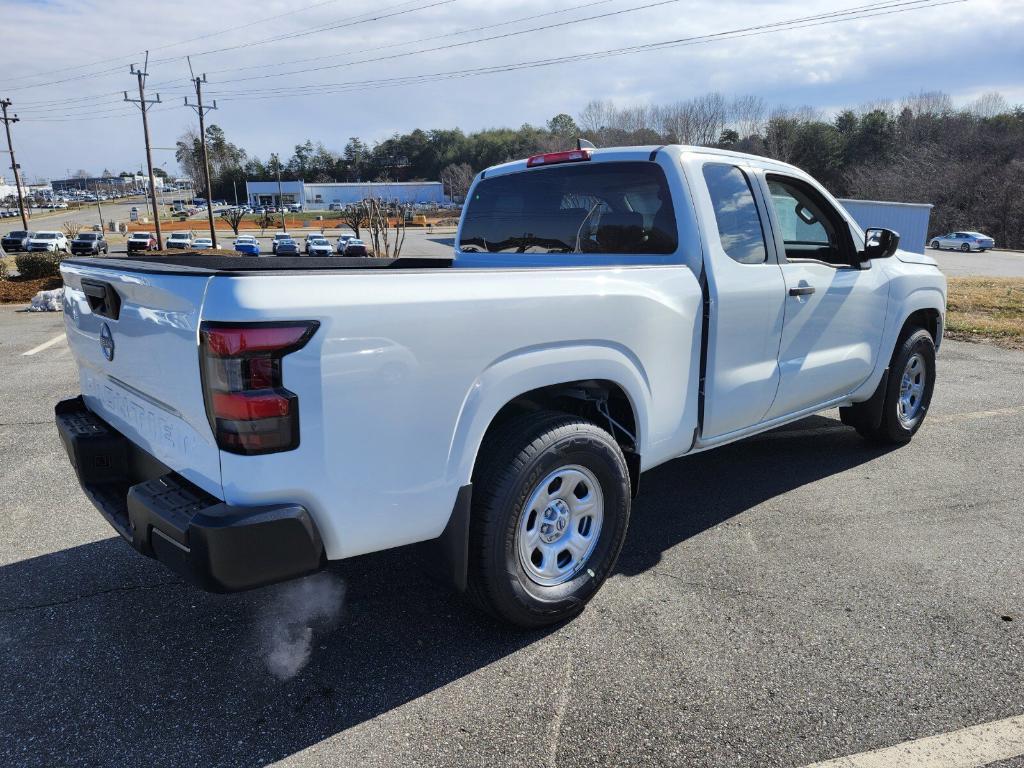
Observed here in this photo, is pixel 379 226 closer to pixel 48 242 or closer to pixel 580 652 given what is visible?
pixel 580 652

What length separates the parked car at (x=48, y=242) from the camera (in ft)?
144

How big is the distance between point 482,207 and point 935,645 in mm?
3285

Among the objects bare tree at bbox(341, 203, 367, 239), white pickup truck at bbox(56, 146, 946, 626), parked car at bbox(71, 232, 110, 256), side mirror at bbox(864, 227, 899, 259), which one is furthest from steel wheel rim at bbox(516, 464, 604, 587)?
parked car at bbox(71, 232, 110, 256)

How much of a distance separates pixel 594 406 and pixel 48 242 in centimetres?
5196

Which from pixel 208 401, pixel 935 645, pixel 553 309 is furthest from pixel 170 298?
pixel 935 645

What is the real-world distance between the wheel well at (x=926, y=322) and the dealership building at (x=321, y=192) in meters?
125

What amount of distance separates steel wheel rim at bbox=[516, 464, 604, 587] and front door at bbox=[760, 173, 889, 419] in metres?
1.50

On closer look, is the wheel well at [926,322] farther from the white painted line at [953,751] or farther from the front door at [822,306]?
the white painted line at [953,751]

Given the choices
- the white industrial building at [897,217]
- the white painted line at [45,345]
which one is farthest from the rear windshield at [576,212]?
the white industrial building at [897,217]

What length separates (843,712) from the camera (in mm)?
2455

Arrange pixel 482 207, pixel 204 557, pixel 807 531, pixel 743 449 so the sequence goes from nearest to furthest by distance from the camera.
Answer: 1. pixel 204 557
2. pixel 807 531
3. pixel 482 207
4. pixel 743 449

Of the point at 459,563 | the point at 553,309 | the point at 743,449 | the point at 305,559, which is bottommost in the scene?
the point at 743,449

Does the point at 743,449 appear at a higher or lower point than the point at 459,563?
lower

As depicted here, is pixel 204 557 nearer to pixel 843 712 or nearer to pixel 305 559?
pixel 305 559
